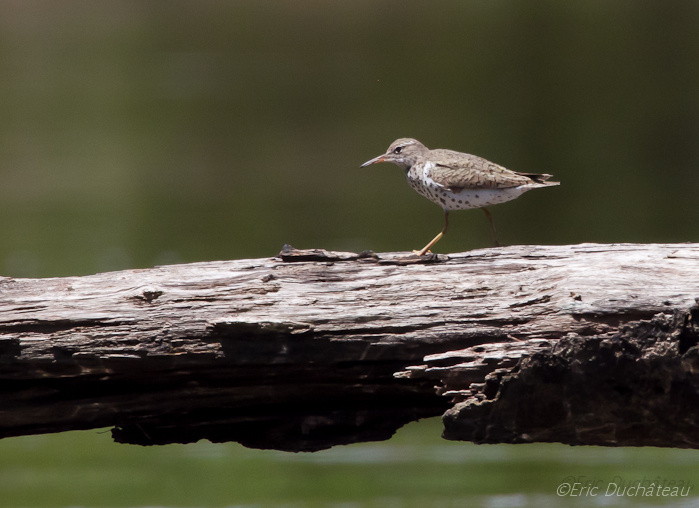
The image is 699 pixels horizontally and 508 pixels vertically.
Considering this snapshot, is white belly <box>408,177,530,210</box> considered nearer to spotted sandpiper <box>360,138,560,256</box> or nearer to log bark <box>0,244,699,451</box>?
spotted sandpiper <box>360,138,560,256</box>

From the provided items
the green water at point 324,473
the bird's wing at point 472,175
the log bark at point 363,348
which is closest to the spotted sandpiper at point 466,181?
the bird's wing at point 472,175

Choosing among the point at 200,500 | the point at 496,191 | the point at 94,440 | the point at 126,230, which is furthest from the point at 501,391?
the point at 126,230

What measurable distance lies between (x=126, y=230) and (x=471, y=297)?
5.05 metres

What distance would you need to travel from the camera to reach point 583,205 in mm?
6621

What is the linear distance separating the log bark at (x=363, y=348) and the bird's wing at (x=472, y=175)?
54 centimetres

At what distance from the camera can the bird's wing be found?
236 centimetres

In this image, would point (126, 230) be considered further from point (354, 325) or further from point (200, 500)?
point (354, 325)

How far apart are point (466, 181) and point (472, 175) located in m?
0.03

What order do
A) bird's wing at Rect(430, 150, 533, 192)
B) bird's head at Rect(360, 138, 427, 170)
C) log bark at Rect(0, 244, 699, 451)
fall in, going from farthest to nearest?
bird's head at Rect(360, 138, 427, 170) < bird's wing at Rect(430, 150, 533, 192) < log bark at Rect(0, 244, 699, 451)

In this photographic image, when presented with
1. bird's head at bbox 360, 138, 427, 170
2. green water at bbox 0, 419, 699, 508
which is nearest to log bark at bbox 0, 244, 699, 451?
bird's head at bbox 360, 138, 427, 170

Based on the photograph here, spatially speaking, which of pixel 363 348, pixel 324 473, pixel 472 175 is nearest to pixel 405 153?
pixel 472 175

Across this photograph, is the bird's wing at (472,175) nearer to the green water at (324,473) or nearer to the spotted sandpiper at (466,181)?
the spotted sandpiper at (466,181)

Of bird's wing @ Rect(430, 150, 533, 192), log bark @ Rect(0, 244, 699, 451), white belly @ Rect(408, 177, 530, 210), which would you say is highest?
bird's wing @ Rect(430, 150, 533, 192)

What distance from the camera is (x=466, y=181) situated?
2.39 m
